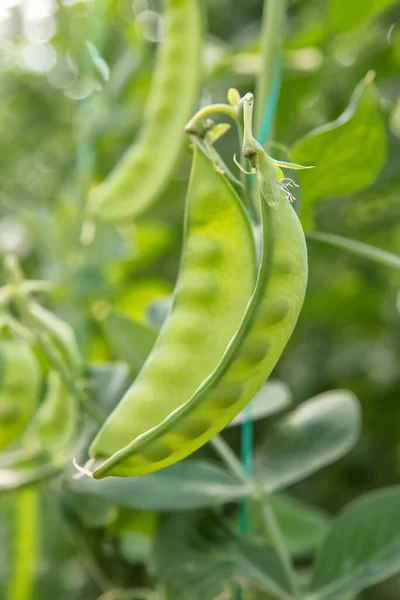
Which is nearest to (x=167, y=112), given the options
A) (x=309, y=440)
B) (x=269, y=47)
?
(x=269, y=47)

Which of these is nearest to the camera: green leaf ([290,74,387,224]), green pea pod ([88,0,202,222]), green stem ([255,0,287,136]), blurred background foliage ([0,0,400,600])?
green leaf ([290,74,387,224])

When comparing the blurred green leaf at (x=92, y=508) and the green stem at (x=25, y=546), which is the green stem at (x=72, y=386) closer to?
the blurred green leaf at (x=92, y=508)

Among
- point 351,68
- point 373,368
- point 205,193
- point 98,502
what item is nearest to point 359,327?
point 373,368

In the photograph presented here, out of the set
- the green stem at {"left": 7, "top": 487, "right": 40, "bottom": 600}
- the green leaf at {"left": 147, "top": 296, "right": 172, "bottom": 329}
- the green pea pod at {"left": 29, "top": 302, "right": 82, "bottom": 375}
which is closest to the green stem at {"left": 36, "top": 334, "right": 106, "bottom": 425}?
the green pea pod at {"left": 29, "top": 302, "right": 82, "bottom": 375}

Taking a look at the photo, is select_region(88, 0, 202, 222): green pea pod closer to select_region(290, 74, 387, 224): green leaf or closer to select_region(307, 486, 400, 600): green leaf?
select_region(290, 74, 387, 224): green leaf

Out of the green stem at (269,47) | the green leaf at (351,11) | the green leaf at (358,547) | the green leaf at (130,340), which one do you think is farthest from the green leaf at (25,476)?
the green leaf at (351,11)

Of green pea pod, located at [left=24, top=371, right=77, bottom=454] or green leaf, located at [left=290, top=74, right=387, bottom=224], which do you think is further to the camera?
green pea pod, located at [left=24, top=371, right=77, bottom=454]

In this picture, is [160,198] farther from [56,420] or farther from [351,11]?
[56,420]

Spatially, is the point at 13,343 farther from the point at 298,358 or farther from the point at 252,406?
the point at 298,358
